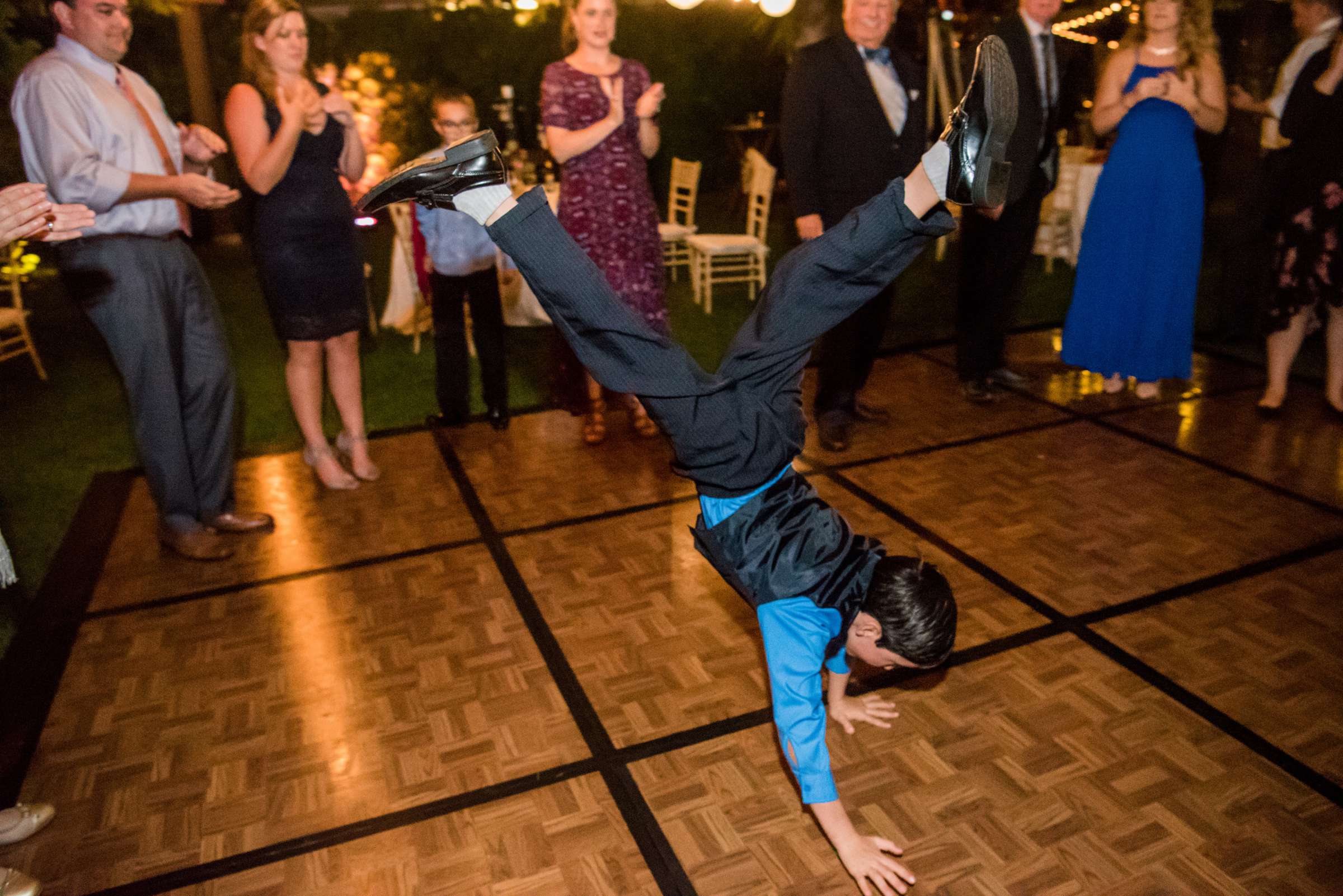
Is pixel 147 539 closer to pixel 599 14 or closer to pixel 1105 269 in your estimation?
pixel 599 14

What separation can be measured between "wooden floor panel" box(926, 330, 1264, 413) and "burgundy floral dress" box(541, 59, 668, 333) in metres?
1.70

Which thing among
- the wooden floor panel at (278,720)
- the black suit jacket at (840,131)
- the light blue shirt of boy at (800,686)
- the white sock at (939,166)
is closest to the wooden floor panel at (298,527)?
the wooden floor panel at (278,720)

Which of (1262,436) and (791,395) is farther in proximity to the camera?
(1262,436)

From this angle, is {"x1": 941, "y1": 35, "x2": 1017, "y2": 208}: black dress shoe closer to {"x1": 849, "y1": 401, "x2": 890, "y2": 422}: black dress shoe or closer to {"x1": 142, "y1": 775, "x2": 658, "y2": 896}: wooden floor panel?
{"x1": 142, "y1": 775, "x2": 658, "y2": 896}: wooden floor panel

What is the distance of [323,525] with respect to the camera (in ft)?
10.4

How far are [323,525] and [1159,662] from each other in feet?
8.68

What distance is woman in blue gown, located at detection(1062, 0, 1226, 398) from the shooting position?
3574mm

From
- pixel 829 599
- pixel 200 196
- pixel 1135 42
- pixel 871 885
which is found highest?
pixel 1135 42

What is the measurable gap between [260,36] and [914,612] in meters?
2.62

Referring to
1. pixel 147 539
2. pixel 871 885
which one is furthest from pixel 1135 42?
pixel 147 539

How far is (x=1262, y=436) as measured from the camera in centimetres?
367

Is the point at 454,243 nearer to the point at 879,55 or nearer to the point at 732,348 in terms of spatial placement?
the point at 879,55

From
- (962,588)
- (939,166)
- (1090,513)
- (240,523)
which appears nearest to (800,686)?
(939,166)

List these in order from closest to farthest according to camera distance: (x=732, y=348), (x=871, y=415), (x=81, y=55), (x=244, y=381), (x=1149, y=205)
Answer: (x=732, y=348) → (x=81, y=55) → (x=1149, y=205) → (x=871, y=415) → (x=244, y=381)
